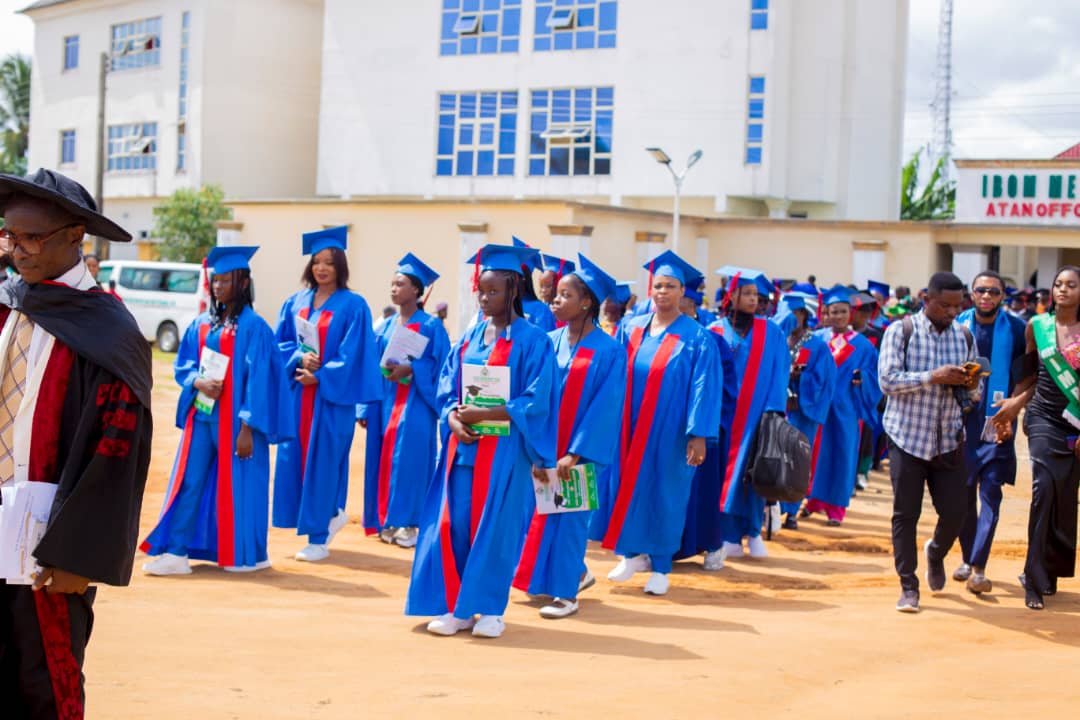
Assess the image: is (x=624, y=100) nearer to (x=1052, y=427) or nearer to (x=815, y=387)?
(x=815, y=387)

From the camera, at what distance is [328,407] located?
979cm

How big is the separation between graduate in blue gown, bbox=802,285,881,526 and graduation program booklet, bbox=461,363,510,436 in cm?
606

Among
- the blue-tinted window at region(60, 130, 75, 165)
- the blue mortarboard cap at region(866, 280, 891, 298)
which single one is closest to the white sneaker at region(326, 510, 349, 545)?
the blue mortarboard cap at region(866, 280, 891, 298)

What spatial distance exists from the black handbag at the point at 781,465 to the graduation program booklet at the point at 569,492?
207 centimetres

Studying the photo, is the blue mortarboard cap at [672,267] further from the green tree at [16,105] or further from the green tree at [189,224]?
the green tree at [16,105]

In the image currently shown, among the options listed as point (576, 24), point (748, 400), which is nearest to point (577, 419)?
point (748, 400)

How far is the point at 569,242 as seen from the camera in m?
28.0

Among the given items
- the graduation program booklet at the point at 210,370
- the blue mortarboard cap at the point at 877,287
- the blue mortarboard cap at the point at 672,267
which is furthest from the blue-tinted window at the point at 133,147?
the blue mortarboard cap at the point at 672,267

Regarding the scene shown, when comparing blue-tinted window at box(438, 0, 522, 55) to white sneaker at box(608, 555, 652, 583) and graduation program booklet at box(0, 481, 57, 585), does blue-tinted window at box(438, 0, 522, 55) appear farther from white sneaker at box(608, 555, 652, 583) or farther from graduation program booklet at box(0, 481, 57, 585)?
graduation program booklet at box(0, 481, 57, 585)

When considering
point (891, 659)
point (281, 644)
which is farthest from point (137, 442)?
point (891, 659)

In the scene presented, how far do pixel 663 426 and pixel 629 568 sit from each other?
1014mm

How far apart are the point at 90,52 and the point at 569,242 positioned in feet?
87.0

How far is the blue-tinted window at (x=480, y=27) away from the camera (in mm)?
39344

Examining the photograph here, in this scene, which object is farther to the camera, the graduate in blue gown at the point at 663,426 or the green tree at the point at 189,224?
the green tree at the point at 189,224
